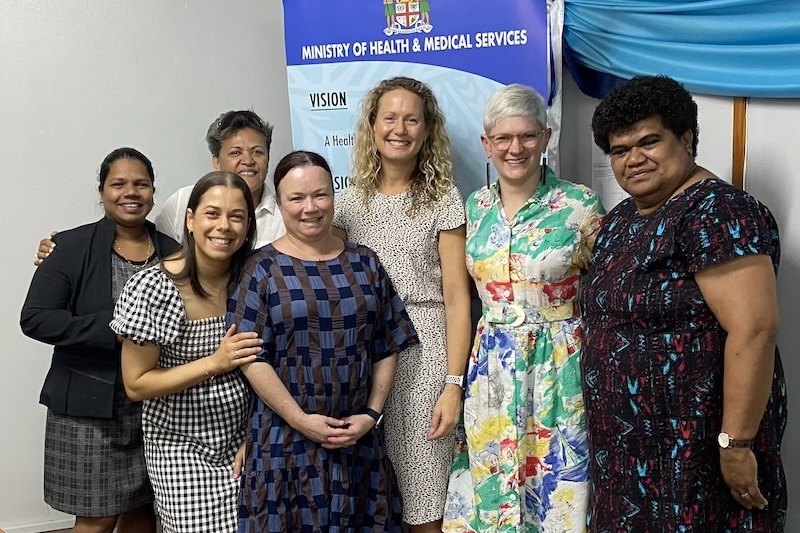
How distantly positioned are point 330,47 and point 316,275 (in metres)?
1.18

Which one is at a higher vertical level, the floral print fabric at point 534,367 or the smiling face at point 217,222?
the smiling face at point 217,222

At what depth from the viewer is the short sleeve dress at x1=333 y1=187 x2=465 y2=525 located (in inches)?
84.0

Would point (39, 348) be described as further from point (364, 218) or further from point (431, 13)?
point (431, 13)

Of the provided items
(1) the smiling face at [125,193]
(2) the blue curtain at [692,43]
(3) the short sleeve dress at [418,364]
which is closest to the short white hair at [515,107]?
(3) the short sleeve dress at [418,364]

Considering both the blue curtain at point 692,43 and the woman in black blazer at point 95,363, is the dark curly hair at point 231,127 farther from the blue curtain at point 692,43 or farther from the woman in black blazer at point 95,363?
the blue curtain at point 692,43

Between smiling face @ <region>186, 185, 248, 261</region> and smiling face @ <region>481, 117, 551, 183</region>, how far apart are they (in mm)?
726

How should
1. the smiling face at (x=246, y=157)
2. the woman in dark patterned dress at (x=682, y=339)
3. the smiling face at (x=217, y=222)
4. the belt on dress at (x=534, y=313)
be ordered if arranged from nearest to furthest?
the woman in dark patterned dress at (x=682, y=339) → the smiling face at (x=217, y=222) → the belt on dress at (x=534, y=313) → the smiling face at (x=246, y=157)

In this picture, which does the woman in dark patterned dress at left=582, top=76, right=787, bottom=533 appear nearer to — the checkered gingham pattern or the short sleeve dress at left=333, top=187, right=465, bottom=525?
the short sleeve dress at left=333, top=187, right=465, bottom=525

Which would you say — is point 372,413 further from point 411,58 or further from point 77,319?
point 411,58

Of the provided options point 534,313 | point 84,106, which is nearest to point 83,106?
point 84,106

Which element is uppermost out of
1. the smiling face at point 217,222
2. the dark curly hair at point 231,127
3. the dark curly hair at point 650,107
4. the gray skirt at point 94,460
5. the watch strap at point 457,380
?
the dark curly hair at point 231,127

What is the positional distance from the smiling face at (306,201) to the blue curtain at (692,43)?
1.06 metres

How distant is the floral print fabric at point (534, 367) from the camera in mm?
1980

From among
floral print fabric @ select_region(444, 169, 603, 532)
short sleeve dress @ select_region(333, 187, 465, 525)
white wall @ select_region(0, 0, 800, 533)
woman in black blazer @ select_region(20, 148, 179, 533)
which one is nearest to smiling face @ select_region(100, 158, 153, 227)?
woman in black blazer @ select_region(20, 148, 179, 533)
